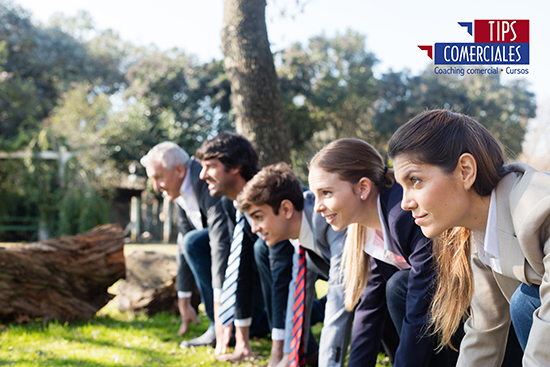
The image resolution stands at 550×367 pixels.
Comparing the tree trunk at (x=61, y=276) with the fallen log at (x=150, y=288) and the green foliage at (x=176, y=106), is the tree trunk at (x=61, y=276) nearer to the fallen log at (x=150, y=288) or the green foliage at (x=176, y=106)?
the fallen log at (x=150, y=288)

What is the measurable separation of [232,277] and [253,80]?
2467 millimetres

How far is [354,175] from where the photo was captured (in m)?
2.58

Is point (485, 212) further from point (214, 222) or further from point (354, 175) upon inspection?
point (214, 222)

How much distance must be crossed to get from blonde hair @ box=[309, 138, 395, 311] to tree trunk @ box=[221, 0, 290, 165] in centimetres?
266

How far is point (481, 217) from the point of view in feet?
5.89

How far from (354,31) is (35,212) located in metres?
14.5

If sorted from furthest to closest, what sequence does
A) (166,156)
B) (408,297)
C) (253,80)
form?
(253,80)
(166,156)
(408,297)

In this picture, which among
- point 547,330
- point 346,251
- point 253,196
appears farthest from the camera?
point 253,196

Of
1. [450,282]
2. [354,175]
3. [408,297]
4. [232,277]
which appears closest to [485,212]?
[450,282]

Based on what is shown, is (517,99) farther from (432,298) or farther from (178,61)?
(432,298)

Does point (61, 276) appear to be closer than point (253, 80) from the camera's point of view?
Yes

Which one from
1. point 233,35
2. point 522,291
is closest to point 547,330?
point 522,291

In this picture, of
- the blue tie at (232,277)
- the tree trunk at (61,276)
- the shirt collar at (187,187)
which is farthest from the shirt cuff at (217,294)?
the tree trunk at (61,276)

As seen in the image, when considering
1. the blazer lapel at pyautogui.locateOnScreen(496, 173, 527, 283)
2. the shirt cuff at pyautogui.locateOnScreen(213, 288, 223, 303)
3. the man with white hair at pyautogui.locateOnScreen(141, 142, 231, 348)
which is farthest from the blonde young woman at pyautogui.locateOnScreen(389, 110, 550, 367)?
the man with white hair at pyautogui.locateOnScreen(141, 142, 231, 348)
